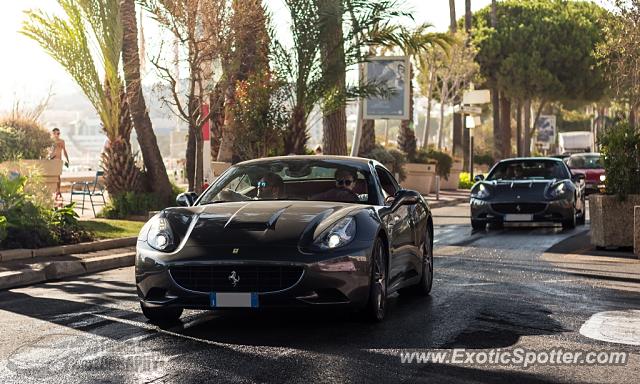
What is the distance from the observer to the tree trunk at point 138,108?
77.4 ft

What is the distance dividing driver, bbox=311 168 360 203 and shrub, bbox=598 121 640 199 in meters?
7.62

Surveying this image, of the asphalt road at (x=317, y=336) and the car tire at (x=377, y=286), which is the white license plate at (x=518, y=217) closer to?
the asphalt road at (x=317, y=336)

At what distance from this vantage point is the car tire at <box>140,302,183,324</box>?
928cm

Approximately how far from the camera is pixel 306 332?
898 cm

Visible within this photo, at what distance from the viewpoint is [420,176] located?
43.8 meters

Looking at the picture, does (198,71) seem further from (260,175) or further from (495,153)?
(495,153)

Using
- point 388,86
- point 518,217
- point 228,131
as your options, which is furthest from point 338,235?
point 388,86

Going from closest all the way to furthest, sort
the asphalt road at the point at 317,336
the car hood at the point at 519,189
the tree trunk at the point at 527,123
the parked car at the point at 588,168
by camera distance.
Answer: the asphalt road at the point at 317,336 < the car hood at the point at 519,189 < the parked car at the point at 588,168 < the tree trunk at the point at 527,123

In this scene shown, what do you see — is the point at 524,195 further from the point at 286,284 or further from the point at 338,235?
the point at 286,284

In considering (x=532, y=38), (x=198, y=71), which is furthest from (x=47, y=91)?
(x=532, y=38)

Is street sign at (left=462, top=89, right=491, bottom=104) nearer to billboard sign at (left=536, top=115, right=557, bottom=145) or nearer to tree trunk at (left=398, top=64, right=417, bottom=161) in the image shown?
tree trunk at (left=398, top=64, right=417, bottom=161)

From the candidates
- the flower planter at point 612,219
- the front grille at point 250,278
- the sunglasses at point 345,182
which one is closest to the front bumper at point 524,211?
the flower planter at point 612,219

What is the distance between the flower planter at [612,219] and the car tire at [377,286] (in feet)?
27.4

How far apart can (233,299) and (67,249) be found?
26.2 ft
